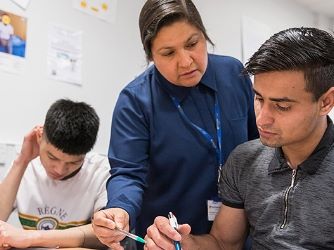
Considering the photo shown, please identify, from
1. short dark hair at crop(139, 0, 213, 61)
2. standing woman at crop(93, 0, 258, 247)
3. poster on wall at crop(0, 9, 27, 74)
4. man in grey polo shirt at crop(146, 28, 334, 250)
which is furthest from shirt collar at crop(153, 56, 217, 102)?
poster on wall at crop(0, 9, 27, 74)

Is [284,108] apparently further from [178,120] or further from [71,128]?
[71,128]

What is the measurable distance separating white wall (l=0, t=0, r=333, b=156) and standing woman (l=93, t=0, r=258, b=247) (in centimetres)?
93

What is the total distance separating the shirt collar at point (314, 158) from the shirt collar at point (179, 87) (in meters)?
0.32

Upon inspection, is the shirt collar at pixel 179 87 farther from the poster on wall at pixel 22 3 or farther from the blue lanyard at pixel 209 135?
the poster on wall at pixel 22 3

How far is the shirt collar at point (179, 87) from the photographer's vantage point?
50.6 inches

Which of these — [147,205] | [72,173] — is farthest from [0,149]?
[147,205]

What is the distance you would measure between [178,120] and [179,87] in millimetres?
107

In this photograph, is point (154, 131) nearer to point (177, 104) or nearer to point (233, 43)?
point (177, 104)

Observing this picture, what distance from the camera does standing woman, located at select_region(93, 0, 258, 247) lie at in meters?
1.16

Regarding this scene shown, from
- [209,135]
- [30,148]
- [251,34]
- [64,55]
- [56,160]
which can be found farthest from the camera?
[251,34]

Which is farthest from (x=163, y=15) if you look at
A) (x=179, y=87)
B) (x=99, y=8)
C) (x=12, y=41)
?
(x=99, y=8)

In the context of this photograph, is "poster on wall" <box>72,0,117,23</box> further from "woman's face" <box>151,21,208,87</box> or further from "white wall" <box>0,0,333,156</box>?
"woman's face" <box>151,21,208,87</box>

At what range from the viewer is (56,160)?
160cm

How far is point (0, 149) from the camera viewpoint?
1907mm
